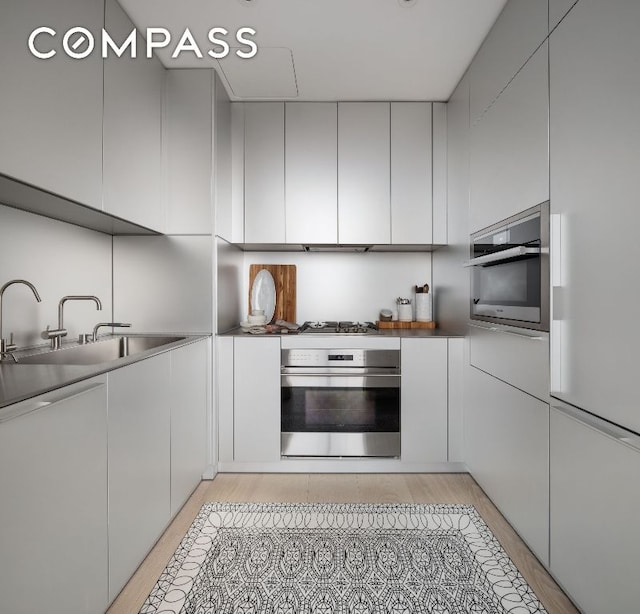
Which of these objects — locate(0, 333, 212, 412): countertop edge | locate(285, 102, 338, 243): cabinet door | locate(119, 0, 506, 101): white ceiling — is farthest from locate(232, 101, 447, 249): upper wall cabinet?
locate(0, 333, 212, 412): countertop edge

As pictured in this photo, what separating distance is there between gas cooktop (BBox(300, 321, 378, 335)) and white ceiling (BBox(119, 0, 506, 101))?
1.59 metres

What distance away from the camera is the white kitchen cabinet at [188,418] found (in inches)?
90.4

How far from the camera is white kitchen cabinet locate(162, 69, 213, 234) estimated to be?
285cm

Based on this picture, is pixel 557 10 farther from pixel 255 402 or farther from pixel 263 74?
pixel 255 402

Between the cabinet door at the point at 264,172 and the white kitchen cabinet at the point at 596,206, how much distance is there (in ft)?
6.24

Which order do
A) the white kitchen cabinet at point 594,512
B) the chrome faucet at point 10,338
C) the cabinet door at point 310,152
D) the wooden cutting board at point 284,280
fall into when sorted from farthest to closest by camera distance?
the wooden cutting board at point 284,280
the cabinet door at point 310,152
the chrome faucet at point 10,338
the white kitchen cabinet at point 594,512

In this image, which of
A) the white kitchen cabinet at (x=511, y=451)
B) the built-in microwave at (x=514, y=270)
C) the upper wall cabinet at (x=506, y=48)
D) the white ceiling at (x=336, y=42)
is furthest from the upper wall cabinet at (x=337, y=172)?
the white kitchen cabinet at (x=511, y=451)

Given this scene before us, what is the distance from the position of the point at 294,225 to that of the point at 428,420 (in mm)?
1586

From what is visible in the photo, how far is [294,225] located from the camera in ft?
10.8

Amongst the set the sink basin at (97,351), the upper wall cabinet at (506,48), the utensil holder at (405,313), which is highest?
the upper wall cabinet at (506,48)

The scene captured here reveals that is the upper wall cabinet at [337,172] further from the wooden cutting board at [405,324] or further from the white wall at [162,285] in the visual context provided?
the wooden cutting board at [405,324]

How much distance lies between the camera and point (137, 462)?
6.01 feet

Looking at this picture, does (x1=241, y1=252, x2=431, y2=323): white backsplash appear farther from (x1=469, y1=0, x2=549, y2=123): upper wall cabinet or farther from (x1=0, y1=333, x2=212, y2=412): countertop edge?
(x1=0, y1=333, x2=212, y2=412): countertop edge

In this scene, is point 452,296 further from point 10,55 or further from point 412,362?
point 10,55
